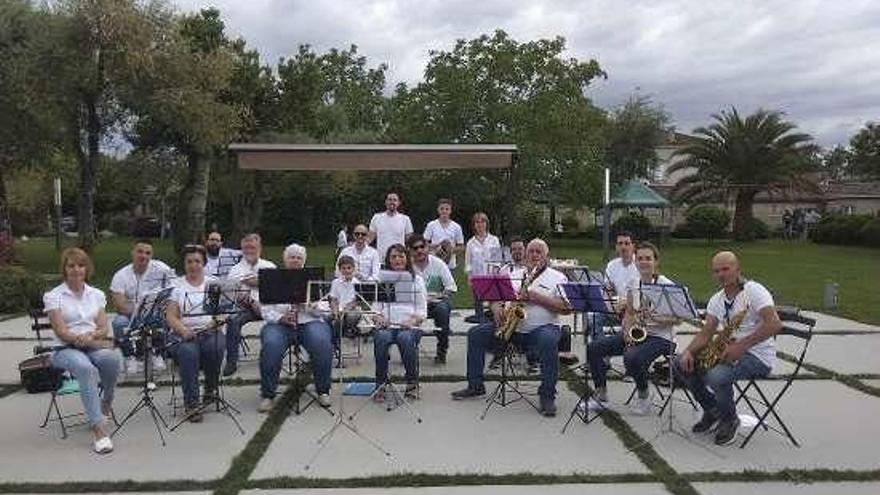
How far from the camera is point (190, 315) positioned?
7543mm

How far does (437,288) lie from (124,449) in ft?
13.4

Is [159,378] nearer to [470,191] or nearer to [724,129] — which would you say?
[470,191]

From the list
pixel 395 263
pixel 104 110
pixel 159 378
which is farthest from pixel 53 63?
pixel 395 263

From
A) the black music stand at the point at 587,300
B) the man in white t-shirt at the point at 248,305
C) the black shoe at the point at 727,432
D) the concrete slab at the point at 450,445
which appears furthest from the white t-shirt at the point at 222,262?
the black shoe at the point at 727,432

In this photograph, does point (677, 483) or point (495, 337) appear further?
point (495, 337)

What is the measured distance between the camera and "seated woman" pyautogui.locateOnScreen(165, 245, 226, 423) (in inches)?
285

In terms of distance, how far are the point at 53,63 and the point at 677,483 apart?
18262 mm

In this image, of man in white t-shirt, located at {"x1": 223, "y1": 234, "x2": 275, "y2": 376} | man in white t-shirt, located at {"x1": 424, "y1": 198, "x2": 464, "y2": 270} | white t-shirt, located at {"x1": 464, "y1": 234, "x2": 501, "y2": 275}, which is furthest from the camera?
man in white t-shirt, located at {"x1": 424, "y1": 198, "x2": 464, "y2": 270}

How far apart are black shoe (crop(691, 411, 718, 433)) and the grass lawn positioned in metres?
7.79

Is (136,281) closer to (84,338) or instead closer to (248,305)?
(248,305)

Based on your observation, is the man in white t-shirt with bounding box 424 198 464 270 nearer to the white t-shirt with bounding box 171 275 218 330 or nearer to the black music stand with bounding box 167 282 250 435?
the black music stand with bounding box 167 282 250 435

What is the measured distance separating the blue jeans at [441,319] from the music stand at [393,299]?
132 cm

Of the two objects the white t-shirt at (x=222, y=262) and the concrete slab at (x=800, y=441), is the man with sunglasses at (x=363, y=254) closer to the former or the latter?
the white t-shirt at (x=222, y=262)

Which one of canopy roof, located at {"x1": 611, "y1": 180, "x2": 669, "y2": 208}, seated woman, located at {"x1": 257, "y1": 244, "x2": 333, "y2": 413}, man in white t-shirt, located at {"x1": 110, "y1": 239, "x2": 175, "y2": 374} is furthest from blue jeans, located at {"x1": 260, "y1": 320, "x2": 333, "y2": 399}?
canopy roof, located at {"x1": 611, "y1": 180, "x2": 669, "y2": 208}
